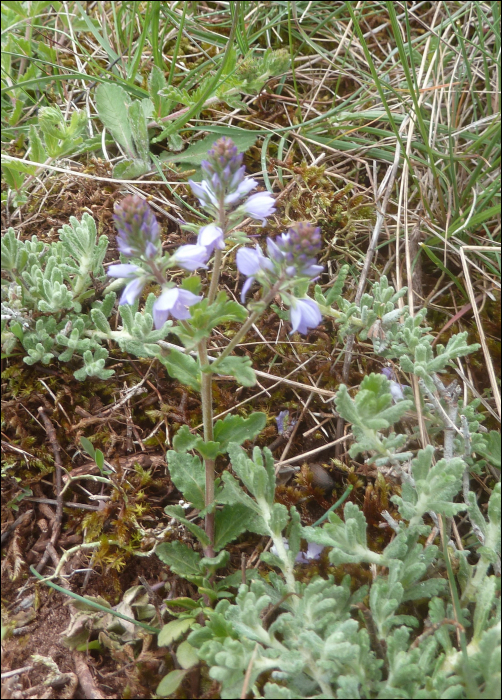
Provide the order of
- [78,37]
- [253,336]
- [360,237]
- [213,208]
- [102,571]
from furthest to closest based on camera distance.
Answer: [78,37] < [360,237] < [253,336] < [102,571] < [213,208]

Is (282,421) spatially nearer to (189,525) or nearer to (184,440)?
(184,440)

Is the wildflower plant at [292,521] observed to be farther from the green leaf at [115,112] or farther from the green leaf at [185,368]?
the green leaf at [115,112]

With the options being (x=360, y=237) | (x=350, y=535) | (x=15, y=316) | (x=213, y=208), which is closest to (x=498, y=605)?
(x=350, y=535)

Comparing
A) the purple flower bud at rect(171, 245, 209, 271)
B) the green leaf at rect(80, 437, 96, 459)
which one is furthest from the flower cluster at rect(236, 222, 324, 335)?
the green leaf at rect(80, 437, 96, 459)

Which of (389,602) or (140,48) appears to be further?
(140,48)

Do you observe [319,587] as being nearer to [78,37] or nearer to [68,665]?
[68,665]

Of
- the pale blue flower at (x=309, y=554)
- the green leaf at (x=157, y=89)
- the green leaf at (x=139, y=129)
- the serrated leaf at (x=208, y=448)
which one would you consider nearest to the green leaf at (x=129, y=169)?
the green leaf at (x=139, y=129)
